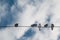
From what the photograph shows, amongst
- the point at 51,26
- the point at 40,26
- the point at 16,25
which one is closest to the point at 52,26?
the point at 51,26

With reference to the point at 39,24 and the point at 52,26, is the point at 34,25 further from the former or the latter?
the point at 52,26

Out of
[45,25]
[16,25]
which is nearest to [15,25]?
[16,25]

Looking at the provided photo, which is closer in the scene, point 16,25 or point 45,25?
point 45,25

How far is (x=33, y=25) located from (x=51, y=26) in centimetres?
404

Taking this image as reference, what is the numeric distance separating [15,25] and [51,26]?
818 cm

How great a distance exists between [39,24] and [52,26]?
3.30 m

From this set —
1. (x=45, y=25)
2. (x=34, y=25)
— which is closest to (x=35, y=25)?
(x=34, y=25)

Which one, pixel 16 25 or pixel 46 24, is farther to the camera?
pixel 16 25

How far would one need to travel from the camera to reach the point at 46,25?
114ft

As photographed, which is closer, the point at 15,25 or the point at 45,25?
the point at 45,25

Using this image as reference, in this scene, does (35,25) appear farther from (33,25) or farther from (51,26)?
(51,26)

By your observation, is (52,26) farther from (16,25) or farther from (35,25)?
(16,25)

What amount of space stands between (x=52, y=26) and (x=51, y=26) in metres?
0.41

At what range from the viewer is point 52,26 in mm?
36438
